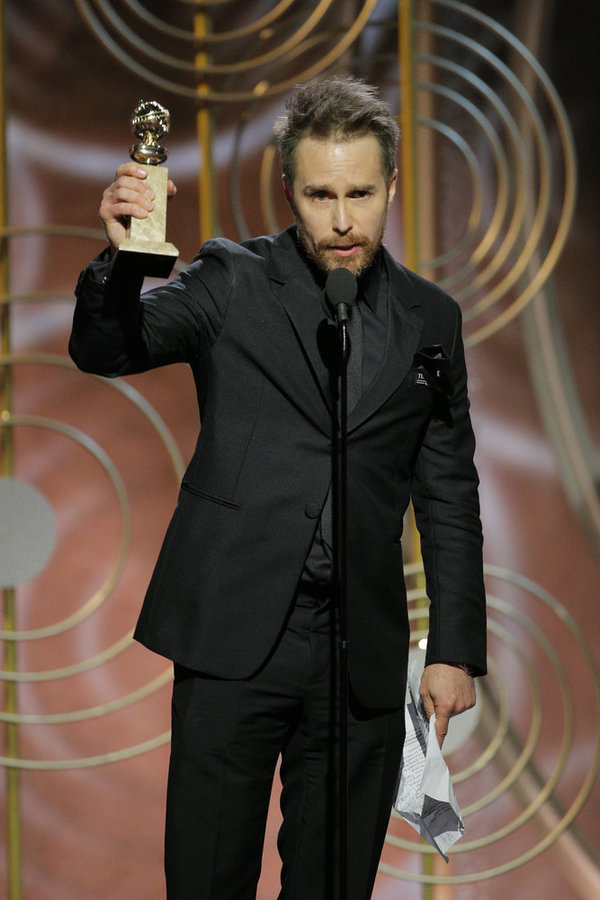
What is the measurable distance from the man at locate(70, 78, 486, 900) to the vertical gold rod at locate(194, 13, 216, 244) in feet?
3.36

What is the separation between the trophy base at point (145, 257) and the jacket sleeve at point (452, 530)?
0.53 meters

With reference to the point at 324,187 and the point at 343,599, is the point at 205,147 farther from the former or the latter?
the point at 343,599

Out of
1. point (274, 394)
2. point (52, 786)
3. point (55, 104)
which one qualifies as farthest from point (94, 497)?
point (274, 394)

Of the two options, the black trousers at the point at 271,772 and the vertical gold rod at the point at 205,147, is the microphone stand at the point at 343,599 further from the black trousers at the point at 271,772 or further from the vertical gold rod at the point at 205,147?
the vertical gold rod at the point at 205,147

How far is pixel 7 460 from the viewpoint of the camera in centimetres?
266

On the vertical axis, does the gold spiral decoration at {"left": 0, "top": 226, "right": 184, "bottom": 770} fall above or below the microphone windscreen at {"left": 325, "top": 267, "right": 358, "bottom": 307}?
below

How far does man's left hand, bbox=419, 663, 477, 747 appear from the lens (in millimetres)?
1719

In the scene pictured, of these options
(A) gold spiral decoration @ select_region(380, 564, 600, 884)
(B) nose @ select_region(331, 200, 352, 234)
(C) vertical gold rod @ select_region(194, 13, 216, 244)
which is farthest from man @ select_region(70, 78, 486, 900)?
(A) gold spiral decoration @ select_region(380, 564, 600, 884)

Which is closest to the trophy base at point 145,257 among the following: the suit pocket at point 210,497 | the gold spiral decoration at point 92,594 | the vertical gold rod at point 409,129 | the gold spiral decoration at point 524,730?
the suit pocket at point 210,497

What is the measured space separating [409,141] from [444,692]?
5.14 ft

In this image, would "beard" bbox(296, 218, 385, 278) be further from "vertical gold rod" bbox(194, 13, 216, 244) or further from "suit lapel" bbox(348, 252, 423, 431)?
"vertical gold rod" bbox(194, 13, 216, 244)

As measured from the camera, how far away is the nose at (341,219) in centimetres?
161

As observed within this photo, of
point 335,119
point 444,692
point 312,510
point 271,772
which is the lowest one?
point 271,772

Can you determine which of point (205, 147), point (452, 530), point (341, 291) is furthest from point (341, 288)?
point (205, 147)
